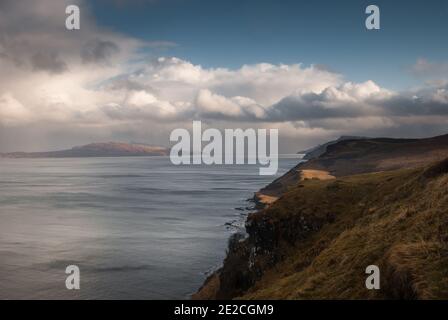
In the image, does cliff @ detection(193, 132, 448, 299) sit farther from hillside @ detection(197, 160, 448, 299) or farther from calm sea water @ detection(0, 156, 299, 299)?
calm sea water @ detection(0, 156, 299, 299)

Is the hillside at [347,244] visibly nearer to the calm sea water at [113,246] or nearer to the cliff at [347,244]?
the cliff at [347,244]

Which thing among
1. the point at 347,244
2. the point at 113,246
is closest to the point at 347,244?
the point at 347,244

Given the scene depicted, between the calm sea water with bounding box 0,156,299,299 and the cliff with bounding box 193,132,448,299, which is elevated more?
the cliff with bounding box 193,132,448,299

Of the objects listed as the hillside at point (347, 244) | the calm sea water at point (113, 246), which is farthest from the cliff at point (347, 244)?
the calm sea water at point (113, 246)

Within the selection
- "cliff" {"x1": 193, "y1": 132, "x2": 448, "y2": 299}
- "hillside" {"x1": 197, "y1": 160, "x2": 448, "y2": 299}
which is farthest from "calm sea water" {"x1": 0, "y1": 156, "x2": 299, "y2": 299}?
"cliff" {"x1": 193, "y1": 132, "x2": 448, "y2": 299}

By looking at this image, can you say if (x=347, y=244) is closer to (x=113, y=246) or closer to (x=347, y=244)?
(x=347, y=244)

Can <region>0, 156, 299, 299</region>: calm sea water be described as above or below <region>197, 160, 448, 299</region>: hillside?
below

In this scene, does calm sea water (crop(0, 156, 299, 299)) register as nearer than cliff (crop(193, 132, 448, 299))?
No

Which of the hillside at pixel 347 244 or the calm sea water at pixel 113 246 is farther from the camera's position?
the calm sea water at pixel 113 246
